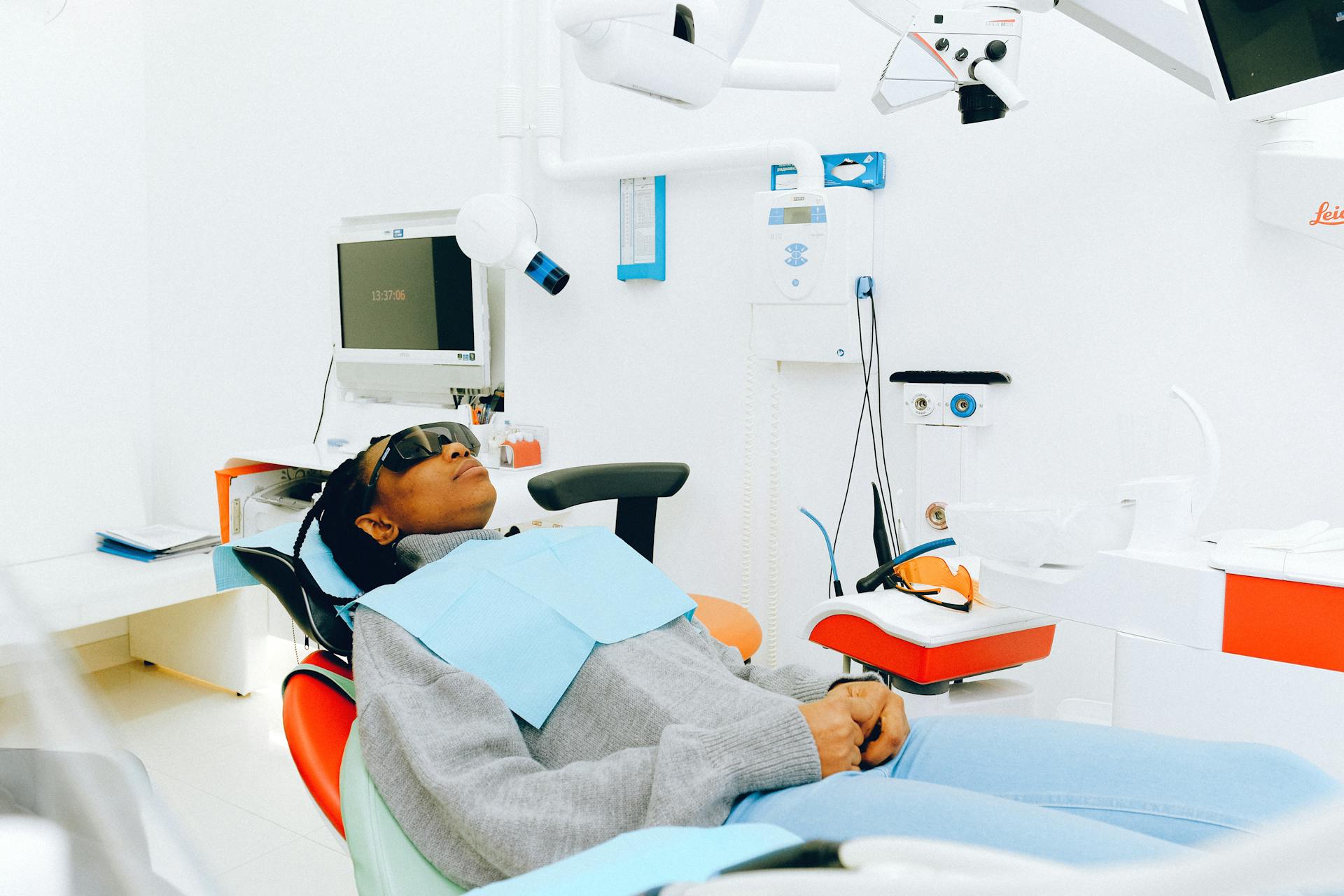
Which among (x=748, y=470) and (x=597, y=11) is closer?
(x=597, y=11)

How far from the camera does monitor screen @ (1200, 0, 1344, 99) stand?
1239 millimetres

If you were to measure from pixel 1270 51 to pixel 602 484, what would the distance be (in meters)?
1.35

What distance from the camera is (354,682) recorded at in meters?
1.33

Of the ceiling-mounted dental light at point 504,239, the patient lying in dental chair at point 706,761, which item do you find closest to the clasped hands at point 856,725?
the patient lying in dental chair at point 706,761

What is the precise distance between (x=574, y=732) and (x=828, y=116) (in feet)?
5.50

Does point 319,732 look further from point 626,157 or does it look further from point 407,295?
point 407,295

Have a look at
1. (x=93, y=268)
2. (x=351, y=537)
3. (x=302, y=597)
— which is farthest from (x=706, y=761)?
(x=93, y=268)

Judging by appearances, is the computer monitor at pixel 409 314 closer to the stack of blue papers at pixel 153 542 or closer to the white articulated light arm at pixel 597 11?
the stack of blue papers at pixel 153 542

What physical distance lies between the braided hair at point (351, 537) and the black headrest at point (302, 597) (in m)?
0.11

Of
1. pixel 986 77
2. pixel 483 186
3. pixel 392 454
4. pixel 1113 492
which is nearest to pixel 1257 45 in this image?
pixel 986 77

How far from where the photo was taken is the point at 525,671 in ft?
4.15

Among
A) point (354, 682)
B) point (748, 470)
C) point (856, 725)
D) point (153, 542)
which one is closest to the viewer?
point (856, 725)

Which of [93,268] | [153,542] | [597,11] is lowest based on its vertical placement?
[153,542]

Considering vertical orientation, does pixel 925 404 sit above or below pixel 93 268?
below
